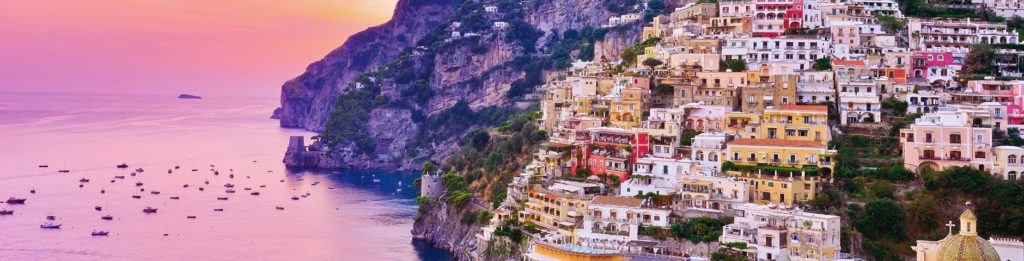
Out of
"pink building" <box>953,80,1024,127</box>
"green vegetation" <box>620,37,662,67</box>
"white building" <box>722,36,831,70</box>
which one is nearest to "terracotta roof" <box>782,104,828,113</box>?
"pink building" <box>953,80,1024,127</box>

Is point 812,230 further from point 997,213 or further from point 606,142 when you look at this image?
point 606,142

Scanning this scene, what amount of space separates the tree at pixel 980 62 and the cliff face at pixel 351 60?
92.1 meters

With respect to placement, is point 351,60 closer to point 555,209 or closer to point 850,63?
point 850,63

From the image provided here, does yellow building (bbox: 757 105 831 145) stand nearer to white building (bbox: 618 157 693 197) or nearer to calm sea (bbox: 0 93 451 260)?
white building (bbox: 618 157 693 197)

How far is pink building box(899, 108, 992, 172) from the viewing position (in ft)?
148

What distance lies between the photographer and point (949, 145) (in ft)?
148

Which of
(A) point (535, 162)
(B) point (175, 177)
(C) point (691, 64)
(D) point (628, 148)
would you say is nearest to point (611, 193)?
(D) point (628, 148)

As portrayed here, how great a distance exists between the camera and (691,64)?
56.8m

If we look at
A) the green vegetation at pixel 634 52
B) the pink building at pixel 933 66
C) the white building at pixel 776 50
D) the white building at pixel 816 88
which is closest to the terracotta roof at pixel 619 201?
the white building at pixel 816 88

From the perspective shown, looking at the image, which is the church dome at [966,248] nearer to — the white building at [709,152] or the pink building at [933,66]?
the white building at [709,152]

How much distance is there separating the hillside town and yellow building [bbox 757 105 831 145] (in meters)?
0.05

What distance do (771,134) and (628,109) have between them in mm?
6741

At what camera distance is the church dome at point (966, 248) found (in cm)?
3459

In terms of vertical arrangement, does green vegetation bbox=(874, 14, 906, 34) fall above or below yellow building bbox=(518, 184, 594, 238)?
above
